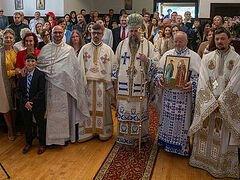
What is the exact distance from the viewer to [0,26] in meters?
11.5

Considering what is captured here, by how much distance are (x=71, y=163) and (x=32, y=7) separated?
11.4m

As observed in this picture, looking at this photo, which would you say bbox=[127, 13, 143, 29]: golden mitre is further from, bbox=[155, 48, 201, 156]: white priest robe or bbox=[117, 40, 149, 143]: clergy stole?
bbox=[155, 48, 201, 156]: white priest robe

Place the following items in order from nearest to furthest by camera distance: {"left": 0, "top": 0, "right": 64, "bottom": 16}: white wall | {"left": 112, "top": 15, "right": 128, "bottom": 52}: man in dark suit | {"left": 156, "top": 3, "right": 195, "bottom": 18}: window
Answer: {"left": 112, "top": 15, "right": 128, "bottom": 52}: man in dark suit → {"left": 0, "top": 0, "right": 64, "bottom": 16}: white wall → {"left": 156, "top": 3, "right": 195, "bottom": 18}: window

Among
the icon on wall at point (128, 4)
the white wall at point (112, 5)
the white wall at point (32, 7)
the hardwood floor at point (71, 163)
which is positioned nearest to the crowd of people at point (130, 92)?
the hardwood floor at point (71, 163)

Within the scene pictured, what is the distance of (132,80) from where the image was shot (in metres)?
4.29

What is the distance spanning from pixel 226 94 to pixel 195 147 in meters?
0.92

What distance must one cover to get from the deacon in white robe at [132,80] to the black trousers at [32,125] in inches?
46.7

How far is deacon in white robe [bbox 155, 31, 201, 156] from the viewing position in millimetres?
3912

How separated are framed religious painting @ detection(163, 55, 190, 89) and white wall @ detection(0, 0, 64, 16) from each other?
34.1 ft

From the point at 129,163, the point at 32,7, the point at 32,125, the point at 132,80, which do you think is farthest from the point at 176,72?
the point at 32,7

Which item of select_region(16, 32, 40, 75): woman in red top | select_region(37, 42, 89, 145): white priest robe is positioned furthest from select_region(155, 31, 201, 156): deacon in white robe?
select_region(16, 32, 40, 75): woman in red top

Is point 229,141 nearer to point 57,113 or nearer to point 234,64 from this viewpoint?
point 234,64

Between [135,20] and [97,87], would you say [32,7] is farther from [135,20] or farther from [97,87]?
[135,20]

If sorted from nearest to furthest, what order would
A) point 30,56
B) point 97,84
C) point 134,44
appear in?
point 30,56, point 134,44, point 97,84
